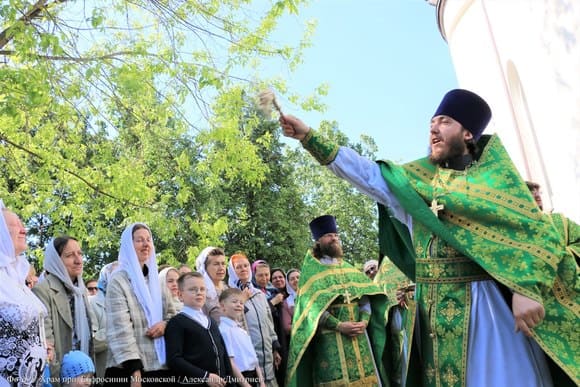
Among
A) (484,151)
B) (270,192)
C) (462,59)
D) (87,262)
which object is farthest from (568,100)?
(87,262)

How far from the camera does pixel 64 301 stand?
4930 millimetres

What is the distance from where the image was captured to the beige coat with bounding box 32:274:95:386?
15.5 feet

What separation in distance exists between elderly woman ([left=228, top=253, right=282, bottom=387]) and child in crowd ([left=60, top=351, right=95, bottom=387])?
8.10 feet

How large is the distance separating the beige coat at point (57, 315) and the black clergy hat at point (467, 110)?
10.9 feet

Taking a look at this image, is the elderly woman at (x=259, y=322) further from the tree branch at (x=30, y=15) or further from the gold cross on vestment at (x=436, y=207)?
the gold cross on vestment at (x=436, y=207)

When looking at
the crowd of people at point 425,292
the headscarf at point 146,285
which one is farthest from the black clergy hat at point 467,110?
the headscarf at point 146,285

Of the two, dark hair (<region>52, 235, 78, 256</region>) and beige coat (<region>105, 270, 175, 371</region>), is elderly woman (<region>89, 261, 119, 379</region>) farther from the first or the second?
dark hair (<region>52, 235, 78, 256</region>)

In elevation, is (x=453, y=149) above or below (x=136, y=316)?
above

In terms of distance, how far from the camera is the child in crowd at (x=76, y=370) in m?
4.43

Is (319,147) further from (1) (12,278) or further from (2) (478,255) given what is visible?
(1) (12,278)

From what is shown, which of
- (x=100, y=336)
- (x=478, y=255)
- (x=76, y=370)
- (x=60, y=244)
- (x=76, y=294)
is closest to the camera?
(x=478, y=255)

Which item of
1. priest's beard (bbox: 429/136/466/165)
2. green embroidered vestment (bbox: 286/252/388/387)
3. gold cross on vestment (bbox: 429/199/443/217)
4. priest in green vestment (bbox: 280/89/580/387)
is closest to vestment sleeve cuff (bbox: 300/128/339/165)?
priest in green vestment (bbox: 280/89/580/387)

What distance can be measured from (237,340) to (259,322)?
2.68ft

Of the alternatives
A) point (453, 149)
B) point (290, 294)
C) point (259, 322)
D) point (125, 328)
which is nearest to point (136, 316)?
point (125, 328)
